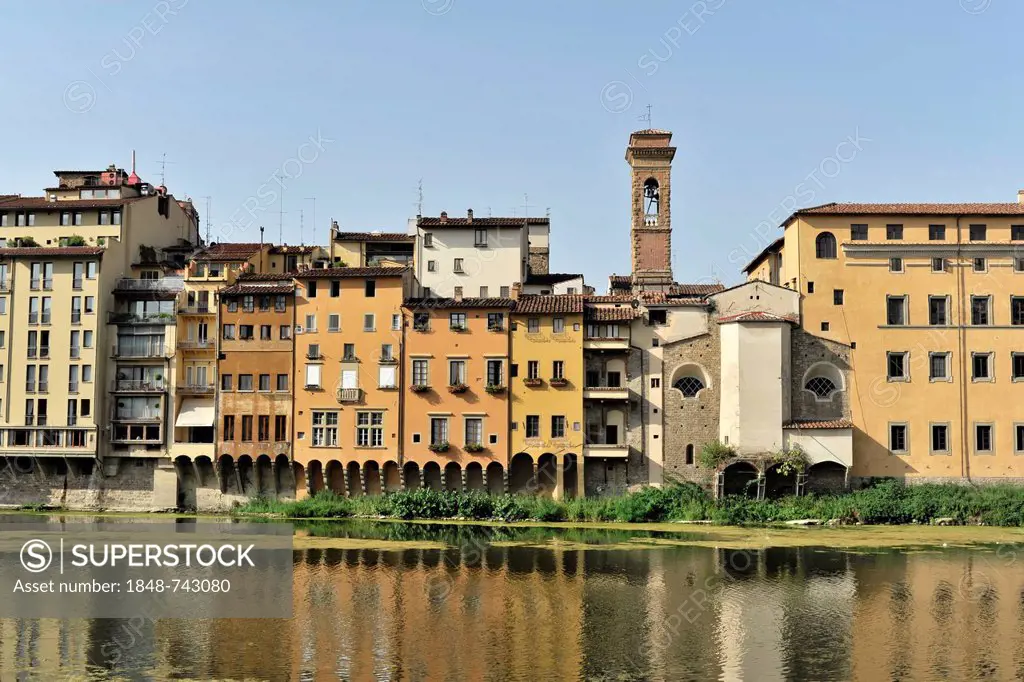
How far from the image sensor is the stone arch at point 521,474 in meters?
57.1

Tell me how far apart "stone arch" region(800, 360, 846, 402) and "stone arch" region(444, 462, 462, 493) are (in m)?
17.5

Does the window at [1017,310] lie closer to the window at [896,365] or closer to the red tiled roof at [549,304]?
the window at [896,365]

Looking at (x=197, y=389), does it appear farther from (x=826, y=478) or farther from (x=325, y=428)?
(x=826, y=478)

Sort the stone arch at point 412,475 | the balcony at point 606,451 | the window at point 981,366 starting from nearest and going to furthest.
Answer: the balcony at point 606,451 → the window at point 981,366 → the stone arch at point 412,475

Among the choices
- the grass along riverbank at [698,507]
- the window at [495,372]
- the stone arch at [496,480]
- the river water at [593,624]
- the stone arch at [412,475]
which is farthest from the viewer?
the stone arch at [412,475]

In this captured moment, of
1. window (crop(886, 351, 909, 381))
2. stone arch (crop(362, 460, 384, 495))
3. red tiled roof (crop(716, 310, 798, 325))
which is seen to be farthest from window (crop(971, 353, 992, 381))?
stone arch (crop(362, 460, 384, 495))

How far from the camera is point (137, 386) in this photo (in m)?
60.0

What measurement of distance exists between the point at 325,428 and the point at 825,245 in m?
26.6

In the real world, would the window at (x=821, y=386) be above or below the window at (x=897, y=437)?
above

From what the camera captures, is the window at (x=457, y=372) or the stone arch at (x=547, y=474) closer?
the stone arch at (x=547, y=474)

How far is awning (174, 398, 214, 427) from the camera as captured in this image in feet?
192

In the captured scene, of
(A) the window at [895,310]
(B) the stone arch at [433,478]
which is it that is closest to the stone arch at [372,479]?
(B) the stone arch at [433,478]

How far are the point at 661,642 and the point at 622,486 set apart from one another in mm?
25340

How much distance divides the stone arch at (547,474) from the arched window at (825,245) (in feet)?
55.0
